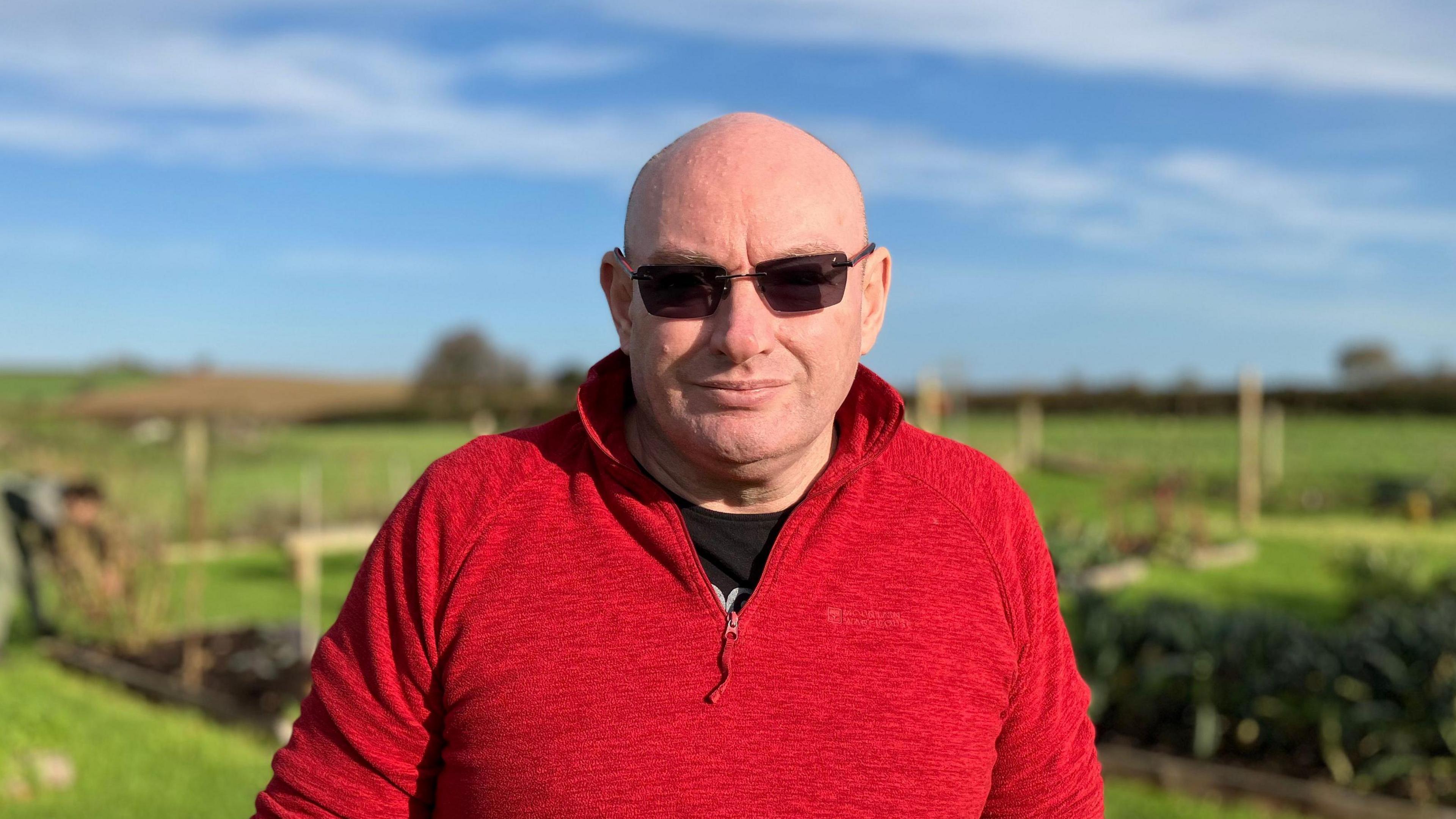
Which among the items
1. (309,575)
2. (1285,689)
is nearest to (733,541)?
(1285,689)

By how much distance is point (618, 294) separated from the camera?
195cm

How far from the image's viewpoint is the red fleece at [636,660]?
5.72 feet

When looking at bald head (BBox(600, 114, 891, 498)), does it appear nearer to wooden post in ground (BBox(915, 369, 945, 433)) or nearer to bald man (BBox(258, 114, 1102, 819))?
bald man (BBox(258, 114, 1102, 819))

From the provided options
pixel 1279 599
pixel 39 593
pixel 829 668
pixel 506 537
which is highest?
pixel 506 537

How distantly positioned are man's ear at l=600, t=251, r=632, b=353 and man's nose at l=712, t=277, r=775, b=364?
7.3 inches

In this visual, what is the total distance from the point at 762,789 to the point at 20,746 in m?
5.84

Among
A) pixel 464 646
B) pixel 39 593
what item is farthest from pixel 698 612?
pixel 39 593

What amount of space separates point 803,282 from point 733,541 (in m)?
0.41

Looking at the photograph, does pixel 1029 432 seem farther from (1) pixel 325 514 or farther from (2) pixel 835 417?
(2) pixel 835 417

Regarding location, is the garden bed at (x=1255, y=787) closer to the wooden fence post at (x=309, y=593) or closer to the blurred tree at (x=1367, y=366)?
the wooden fence post at (x=309, y=593)

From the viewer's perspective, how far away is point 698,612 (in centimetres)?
177

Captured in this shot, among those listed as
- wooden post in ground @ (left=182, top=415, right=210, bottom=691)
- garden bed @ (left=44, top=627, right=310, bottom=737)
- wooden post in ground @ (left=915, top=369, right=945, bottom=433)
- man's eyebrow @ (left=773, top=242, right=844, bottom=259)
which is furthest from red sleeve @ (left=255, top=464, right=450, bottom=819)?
wooden post in ground @ (left=915, top=369, right=945, bottom=433)

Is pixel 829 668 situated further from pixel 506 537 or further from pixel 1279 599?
pixel 1279 599

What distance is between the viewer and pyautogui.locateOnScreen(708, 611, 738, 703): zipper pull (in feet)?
5.70
